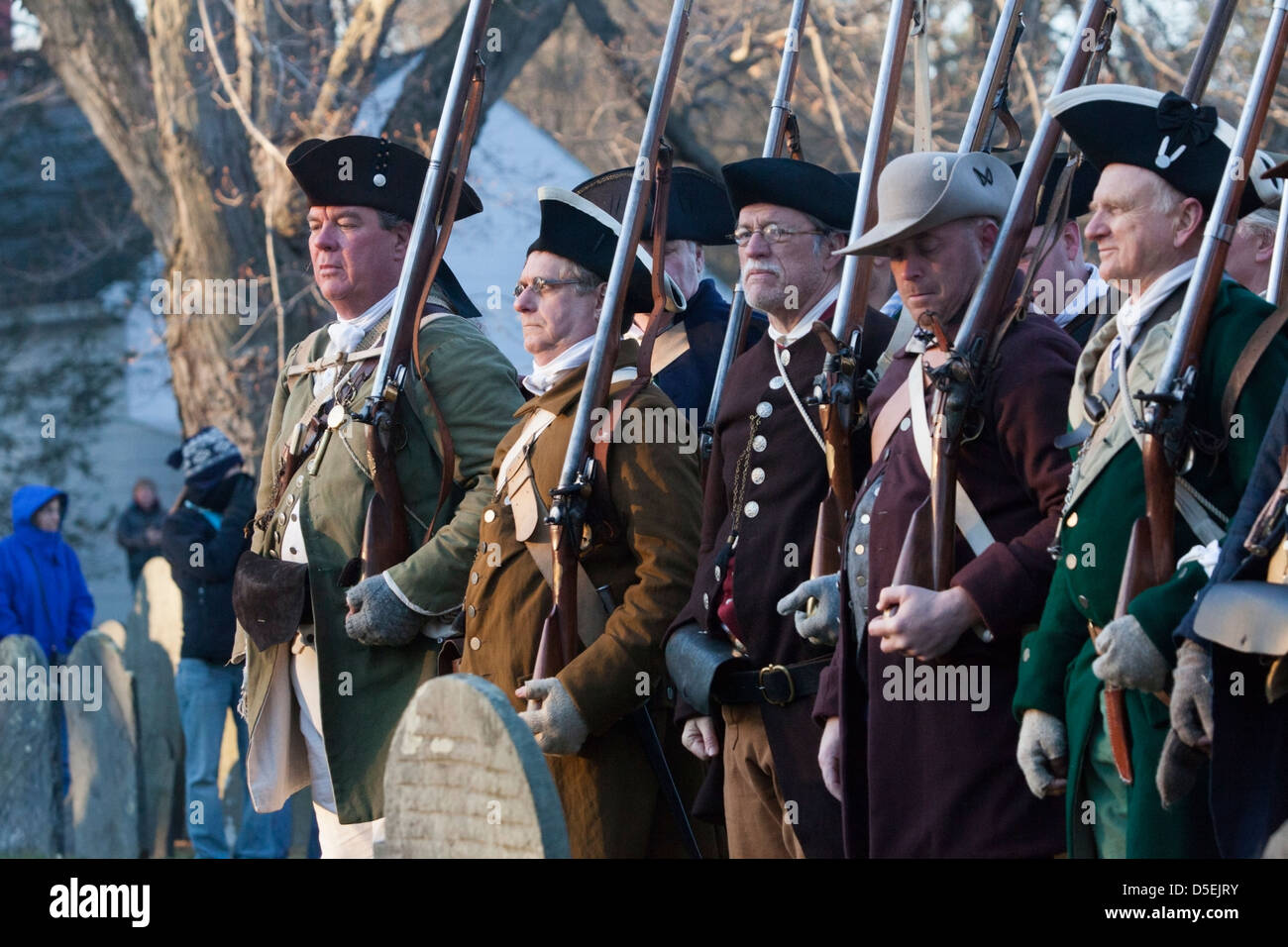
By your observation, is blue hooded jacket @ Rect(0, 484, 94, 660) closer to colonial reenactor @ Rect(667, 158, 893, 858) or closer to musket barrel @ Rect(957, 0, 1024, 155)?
colonial reenactor @ Rect(667, 158, 893, 858)

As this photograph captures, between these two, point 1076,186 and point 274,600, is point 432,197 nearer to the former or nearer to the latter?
point 274,600

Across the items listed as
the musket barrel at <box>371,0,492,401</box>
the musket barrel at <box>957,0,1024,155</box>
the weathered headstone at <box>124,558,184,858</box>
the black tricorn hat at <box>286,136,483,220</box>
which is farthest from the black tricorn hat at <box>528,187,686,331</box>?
the weathered headstone at <box>124,558,184,858</box>

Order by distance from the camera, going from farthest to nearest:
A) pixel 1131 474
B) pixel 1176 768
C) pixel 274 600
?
pixel 274 600 < pixel 1131 474 < pixel 1176 768

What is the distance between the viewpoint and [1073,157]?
4.66 meters

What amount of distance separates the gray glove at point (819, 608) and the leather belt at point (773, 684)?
14cm

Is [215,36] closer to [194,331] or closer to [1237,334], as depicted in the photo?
[194,331]

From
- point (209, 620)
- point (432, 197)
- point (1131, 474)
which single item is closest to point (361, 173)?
point (432, 197)

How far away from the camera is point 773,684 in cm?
467

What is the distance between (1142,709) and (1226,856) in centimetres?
34

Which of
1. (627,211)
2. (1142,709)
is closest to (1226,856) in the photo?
(1142,709)

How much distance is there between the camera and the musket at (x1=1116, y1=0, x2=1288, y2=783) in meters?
3.69

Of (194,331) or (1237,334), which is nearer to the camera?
(1237,334)

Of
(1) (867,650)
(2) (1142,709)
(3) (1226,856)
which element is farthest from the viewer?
(1) (867,650)

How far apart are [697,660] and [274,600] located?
1350 mm
